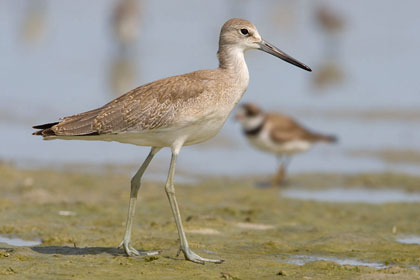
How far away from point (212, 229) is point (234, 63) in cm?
180

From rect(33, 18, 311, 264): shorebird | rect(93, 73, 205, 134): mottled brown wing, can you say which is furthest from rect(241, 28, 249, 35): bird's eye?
rect(93, 73, 205, 134): mottled brown wing

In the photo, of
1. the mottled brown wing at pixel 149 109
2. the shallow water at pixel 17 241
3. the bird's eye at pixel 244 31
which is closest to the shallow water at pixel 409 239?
the bird's eye at pixel 244 31

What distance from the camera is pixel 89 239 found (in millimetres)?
7344

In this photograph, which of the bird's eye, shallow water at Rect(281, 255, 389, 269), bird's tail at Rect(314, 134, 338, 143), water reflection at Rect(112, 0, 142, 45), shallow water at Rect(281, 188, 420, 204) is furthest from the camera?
water reflection at Rect(112, 0, 142, 45)

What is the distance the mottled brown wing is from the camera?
256 inches

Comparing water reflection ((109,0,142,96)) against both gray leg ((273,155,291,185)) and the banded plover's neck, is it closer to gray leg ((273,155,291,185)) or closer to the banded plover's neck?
the banded plover's neck

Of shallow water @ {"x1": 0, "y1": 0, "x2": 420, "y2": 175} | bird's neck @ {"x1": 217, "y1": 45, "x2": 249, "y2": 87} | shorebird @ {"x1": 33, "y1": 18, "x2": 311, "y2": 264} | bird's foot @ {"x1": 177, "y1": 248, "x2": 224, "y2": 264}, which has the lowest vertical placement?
bird's foot @ {"x1": 177, "y1": 248, "x2": 224, "y2": 264}

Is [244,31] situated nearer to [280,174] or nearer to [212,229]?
[212,229]

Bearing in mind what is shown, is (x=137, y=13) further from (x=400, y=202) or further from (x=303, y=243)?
(x=303, y=243)

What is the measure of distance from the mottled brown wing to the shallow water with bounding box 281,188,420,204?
154 inches

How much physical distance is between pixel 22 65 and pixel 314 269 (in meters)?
14.1

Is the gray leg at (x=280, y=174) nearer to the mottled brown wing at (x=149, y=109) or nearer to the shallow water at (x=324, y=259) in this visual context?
the shallow water at (x=324, y=259)

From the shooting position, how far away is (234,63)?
22.6ft

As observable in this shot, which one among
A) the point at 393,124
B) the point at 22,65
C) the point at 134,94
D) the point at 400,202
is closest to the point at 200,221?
the point at 134,94
